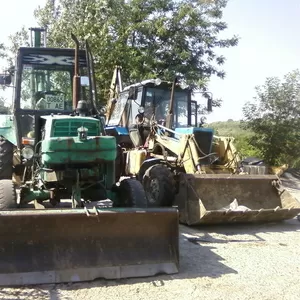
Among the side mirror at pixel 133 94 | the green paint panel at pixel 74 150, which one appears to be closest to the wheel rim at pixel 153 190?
the green paint panel at pixel 74 150

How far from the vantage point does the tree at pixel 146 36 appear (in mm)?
15945

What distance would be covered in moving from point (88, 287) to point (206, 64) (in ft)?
45.9

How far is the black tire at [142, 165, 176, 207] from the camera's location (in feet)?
25.3

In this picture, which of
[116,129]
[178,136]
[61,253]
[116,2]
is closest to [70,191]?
[61,253]

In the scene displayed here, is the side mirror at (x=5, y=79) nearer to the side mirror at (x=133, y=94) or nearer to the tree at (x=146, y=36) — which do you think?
the side mirror at (x=133, y=94)

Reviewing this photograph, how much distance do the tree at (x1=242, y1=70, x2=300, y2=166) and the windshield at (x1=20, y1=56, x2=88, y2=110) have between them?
1152cm

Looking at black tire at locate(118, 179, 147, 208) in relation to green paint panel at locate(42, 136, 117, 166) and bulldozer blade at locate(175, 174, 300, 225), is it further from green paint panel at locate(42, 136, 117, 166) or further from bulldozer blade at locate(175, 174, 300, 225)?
bulldozer blade at locate(175, 174, 300, 225)

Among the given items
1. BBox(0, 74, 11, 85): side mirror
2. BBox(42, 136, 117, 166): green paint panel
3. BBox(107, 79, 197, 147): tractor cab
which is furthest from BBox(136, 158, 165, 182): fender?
BBox(42, 136, 117, 166): green paint panel

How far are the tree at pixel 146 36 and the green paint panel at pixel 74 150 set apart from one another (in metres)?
10.4

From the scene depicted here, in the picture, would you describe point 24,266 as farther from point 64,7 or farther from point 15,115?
point 64,7

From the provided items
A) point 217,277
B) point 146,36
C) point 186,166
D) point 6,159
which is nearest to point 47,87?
point 6,159

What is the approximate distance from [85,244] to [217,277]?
1518 millimetres

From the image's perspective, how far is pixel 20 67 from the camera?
6906mm

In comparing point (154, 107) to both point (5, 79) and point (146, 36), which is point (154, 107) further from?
point (146, 36)
